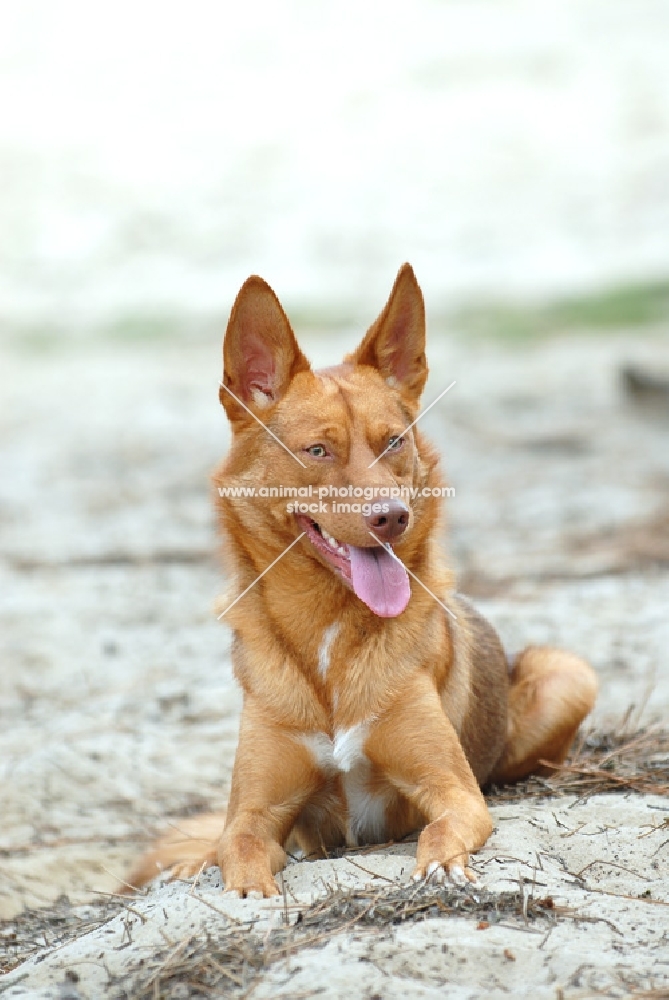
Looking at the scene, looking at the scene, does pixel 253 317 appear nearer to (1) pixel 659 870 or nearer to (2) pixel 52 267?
(1) pixel 659 870

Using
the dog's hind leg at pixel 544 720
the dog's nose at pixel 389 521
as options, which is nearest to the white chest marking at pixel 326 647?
the dog's nose at pixel 389 521

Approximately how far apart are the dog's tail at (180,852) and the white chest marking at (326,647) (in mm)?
911

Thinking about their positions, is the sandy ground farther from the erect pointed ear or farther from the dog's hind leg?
the erect pointed ear

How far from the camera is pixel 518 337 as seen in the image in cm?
2023

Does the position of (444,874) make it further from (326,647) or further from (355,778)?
(326,647)

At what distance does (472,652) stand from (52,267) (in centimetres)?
2125

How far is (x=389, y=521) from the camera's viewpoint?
461 cm

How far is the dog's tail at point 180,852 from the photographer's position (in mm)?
5266

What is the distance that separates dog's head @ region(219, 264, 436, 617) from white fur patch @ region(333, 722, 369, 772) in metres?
0.47

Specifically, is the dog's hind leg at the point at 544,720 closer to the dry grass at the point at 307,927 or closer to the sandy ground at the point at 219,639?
the sandy ground at the point at 219,639

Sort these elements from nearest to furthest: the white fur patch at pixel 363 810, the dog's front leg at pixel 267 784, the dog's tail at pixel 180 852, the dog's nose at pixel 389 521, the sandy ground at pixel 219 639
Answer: the sandy ground at pixel 219 639 < the dog's nose at pixel 389 521 < the dog's front leg at pixel 267 784 < the white fur patch at pixel 363 810 < the dog's tail at pixel 180 852

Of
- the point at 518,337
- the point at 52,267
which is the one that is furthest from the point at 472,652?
the point at 52,267

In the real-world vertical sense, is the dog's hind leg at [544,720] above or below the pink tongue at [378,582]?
below

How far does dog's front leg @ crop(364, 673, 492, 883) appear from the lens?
184 inches
